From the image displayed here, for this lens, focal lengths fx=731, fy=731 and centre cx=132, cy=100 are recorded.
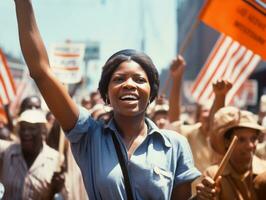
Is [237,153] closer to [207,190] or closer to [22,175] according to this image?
[207,190]

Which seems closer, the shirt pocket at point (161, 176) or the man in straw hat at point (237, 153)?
the shirt pocket at point (161, 176)

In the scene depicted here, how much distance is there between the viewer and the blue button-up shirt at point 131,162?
3197 mm

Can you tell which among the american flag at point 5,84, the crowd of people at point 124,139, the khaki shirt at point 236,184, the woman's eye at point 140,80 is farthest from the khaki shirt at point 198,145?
the american flag at point 5,84

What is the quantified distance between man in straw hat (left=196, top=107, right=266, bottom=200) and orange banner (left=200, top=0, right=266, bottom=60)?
3.89 feet

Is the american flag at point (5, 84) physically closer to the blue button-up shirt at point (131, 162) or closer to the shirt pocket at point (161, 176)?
the blue button-up shirt at point (131, 162)

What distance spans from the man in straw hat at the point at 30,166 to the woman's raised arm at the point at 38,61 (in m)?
2.56

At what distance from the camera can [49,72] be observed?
3170 mm

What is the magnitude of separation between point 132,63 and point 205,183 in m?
0.65

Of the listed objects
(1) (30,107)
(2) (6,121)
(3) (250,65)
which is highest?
(3) (250,65)

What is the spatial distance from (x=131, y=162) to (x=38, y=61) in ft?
1.99

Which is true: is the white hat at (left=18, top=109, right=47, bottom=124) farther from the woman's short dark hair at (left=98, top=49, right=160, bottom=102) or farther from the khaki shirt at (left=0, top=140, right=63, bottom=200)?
the woman's short dark hair at (left=98, top=49, right=160, bottom=102)

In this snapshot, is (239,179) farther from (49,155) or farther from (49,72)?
(49,155)

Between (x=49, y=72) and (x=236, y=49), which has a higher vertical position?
(x=49, y=72)

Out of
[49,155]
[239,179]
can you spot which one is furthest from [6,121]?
[239,179]
